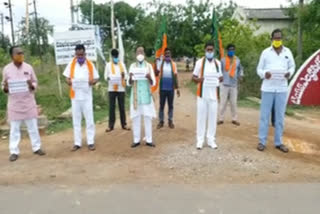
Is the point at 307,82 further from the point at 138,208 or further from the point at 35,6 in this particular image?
the point at 35,6

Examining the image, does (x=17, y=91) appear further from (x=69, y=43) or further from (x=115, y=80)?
(x=69, y=43)

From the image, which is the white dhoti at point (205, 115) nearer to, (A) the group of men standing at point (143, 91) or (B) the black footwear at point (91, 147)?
(A) the group of men standing at point (143, 91)

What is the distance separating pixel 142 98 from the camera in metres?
7.04

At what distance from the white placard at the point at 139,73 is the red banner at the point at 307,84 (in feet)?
20.2

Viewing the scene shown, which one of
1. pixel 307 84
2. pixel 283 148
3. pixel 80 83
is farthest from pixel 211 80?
pixel 307 84

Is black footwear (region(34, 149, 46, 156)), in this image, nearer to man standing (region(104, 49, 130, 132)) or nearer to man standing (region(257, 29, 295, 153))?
man standing (region(104, 49, 130, 132))

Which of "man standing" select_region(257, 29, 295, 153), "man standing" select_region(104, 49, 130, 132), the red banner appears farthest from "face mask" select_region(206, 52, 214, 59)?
the red banner

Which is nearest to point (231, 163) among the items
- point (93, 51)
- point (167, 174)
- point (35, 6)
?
point (167, 174)

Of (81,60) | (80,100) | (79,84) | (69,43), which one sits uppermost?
(69,43)

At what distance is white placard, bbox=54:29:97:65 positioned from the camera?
→ 1097cm

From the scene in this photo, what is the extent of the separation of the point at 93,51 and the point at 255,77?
6664 mm

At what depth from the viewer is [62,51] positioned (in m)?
11.0

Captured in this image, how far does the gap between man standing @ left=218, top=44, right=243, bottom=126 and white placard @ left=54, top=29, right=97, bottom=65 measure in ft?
12.8

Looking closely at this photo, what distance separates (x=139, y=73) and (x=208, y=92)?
1257 millimetres
